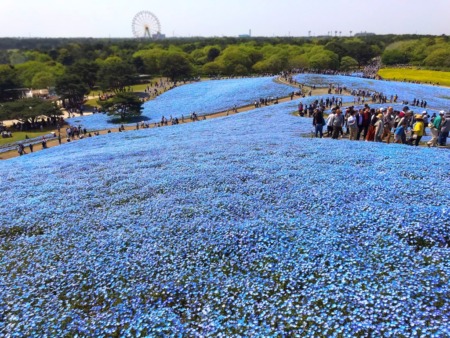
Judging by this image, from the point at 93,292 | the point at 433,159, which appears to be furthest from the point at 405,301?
the point at 433,159

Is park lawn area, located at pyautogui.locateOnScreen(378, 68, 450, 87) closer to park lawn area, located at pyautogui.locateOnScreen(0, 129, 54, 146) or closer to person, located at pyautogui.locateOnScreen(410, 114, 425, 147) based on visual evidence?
person, located at pyautogui.locateOnScreen(410, 114, 425, 147)

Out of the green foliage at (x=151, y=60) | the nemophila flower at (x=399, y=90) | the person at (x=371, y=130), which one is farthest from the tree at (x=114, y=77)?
the person at (x=371, y=130)

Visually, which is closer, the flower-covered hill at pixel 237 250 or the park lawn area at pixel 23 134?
the flower-covered hill at pixel 237 250

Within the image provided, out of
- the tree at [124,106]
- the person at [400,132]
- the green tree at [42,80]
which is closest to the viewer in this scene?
the person at [400,132]

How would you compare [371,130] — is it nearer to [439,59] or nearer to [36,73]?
[36,73]

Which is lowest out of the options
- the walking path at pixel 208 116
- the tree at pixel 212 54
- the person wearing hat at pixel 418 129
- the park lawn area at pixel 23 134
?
the park lawn area at pixel 23 134

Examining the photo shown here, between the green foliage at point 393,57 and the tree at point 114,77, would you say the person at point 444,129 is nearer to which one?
the tree at point 114,77
